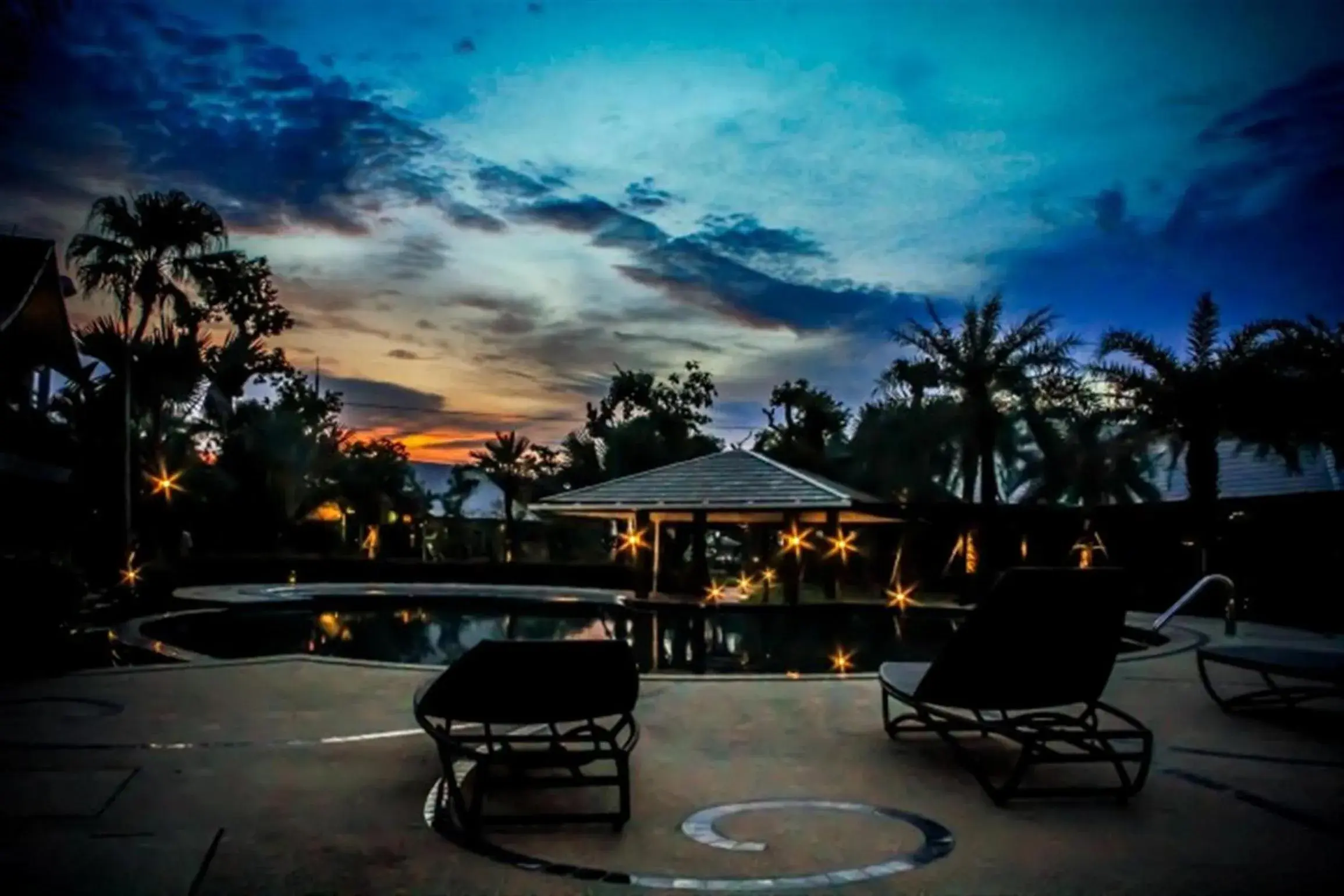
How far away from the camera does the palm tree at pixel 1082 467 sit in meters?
24.0

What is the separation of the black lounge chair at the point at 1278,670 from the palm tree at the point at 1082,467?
1675 centimetres

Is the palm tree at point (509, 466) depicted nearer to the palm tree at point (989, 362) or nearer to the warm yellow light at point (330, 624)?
the palm tree at point (989, 362)

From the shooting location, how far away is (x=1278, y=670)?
5.67 metres

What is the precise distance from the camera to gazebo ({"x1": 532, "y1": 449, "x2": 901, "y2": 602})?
17.9 meters

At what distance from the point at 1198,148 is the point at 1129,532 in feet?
36.0

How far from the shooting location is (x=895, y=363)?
28797mm

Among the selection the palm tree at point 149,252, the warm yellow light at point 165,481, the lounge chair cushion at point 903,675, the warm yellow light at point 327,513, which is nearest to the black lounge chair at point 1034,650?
the lounge chair cushion at point 903,675

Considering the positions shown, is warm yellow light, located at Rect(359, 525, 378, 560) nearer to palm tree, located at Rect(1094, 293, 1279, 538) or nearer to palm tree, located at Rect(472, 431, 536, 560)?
palm tree, located at Rect(472, 431, 536, 560)

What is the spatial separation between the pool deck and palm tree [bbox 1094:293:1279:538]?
13.0m

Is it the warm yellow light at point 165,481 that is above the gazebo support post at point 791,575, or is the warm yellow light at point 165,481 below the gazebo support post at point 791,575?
above

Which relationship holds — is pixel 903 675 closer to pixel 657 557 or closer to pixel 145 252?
pixel 657 557

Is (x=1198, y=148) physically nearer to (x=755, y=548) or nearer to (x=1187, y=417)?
(x=1187, y=417)

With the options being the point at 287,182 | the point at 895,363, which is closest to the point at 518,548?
the point at 895,363

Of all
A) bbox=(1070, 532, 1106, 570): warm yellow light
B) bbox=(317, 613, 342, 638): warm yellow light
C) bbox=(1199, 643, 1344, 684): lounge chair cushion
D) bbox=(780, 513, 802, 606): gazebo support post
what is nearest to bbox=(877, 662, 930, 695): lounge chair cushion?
bbox=(1199, 643, 1344, 684): lounge chair cushion
